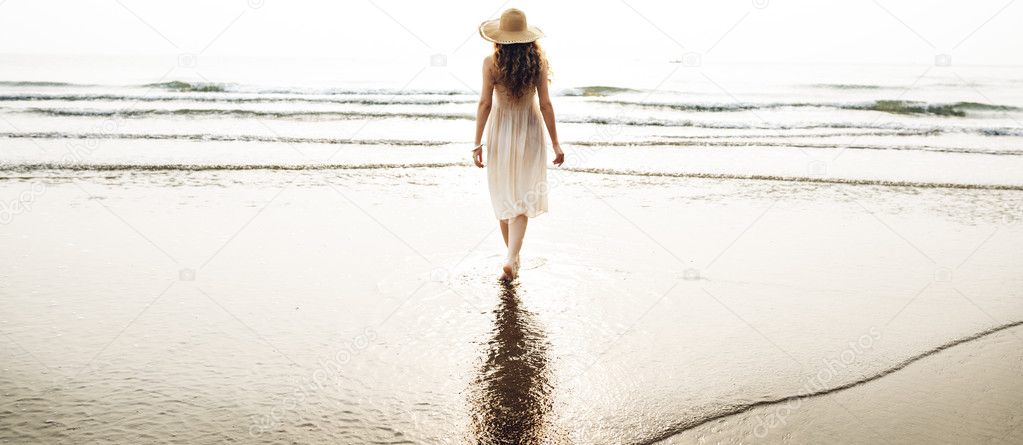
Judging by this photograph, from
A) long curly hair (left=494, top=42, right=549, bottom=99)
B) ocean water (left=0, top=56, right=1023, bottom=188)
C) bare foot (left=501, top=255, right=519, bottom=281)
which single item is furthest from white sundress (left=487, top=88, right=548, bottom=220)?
ocean water (left=0, top=56, right=1023, bottom=188)

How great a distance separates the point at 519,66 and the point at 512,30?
8.9 inches

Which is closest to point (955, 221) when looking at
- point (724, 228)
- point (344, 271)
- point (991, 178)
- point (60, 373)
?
point (724, 228)

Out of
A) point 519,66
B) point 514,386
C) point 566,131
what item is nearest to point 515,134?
point 519,66

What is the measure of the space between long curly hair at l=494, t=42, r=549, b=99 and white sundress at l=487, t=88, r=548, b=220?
10cm

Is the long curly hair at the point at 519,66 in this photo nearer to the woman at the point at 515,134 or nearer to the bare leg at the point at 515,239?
the woman at the point at 515,134

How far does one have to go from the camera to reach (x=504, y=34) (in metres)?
4.16

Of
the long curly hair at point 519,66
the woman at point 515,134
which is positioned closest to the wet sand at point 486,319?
the woman at point 515,134

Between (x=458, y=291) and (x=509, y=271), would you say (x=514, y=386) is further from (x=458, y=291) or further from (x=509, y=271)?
(x=509, y=271)

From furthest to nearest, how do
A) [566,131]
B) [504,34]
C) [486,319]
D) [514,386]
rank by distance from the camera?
[566,131]
[504,34]
[486,319]
[514,386]

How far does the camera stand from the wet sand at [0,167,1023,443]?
267 centimetres

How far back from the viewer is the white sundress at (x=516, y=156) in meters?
4.39

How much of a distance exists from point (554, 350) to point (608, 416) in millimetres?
691

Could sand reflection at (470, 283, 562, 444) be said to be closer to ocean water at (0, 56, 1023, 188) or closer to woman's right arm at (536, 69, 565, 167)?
woman's right arm at (536, 69, 565, 167)

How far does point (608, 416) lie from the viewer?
269cm
